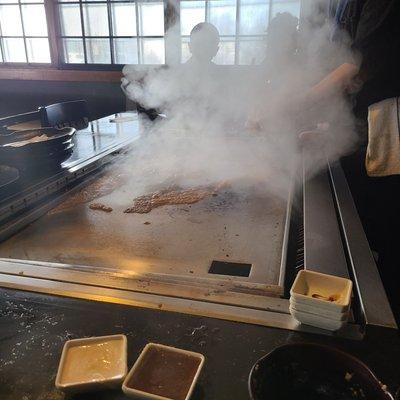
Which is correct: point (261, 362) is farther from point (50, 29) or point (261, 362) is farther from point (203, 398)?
point (50, 29)

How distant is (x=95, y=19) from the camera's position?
227 inches

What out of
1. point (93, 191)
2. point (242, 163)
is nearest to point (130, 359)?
point (93, 191)

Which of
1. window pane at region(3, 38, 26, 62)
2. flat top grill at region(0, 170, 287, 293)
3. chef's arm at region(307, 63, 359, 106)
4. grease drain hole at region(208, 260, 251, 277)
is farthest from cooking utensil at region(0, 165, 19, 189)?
window pane at region(3, 38, 26, 62)

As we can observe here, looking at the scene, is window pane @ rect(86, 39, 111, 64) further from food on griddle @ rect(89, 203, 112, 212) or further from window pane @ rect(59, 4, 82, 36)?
food on griddle @ rect(89, 203, 112, 212)

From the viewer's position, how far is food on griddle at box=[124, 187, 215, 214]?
173cm

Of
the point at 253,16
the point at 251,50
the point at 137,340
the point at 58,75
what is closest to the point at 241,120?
the point at 251,50

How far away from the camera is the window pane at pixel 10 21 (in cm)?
608

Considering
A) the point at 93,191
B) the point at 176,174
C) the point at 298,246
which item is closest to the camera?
the point at 298,246

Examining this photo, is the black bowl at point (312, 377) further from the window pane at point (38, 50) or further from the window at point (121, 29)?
the window pane at point (38, 50)

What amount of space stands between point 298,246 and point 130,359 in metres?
0.83

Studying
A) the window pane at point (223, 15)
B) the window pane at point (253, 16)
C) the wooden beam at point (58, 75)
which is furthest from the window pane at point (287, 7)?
the wooden beam at point (58, 75)

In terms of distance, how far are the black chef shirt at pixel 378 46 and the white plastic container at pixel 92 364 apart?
1.62 m

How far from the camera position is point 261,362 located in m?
0.73

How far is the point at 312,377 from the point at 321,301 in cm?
18
